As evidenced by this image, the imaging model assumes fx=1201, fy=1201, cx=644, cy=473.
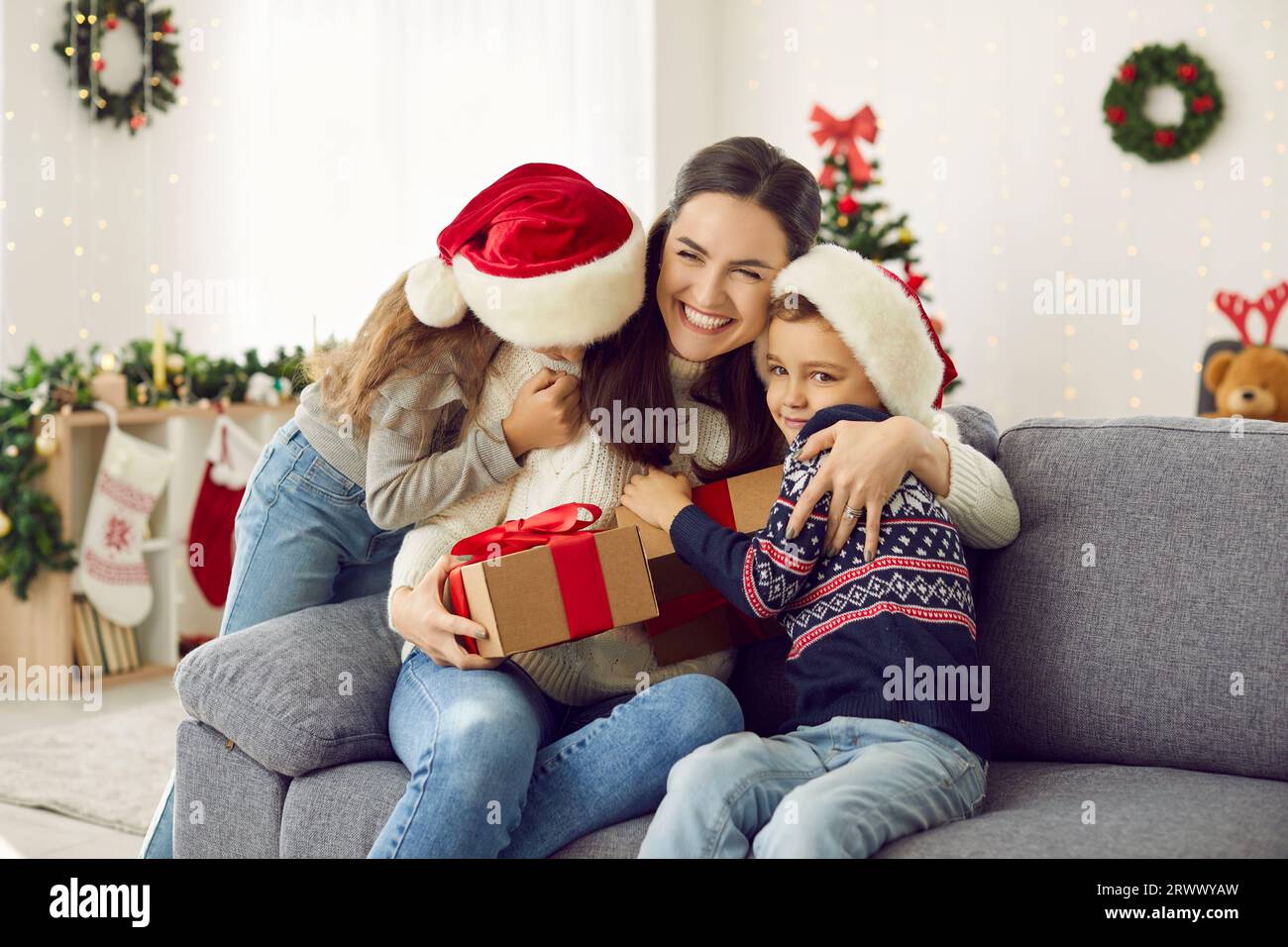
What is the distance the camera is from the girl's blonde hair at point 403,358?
173cm

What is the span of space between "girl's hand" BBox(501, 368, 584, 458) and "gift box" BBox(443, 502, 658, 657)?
0.73ft

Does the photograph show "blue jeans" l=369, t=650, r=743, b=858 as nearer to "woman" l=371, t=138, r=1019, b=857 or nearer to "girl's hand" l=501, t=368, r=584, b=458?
"woman" l=371, t=138, r=1019, b=857

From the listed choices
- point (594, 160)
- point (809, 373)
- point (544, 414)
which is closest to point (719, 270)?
point (809, 373)

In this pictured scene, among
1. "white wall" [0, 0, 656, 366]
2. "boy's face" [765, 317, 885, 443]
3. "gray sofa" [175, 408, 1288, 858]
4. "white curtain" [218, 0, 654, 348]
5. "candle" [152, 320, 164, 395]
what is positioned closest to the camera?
"gray sofa" [175, 408, 1288, 858]

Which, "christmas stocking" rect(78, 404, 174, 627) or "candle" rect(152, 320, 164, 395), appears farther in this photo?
"candle" rect(152, 320, 164, 395)

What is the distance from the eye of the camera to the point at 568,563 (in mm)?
1479

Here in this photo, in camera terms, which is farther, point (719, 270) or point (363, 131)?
point (363, 131)

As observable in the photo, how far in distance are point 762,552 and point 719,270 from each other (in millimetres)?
415

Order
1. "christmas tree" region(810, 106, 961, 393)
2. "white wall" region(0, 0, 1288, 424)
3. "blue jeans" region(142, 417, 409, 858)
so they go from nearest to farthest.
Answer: "blue jeans" region(142, 417, 409, 858) → "white wall" region(0, 0, 1288, 424) → "christmas tree" region(810, 106, 961, 393)

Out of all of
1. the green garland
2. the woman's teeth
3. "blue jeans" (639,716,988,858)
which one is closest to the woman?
the woman's teeth

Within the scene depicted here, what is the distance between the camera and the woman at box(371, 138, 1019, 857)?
A: 1419mm

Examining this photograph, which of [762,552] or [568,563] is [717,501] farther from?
[568,563]
